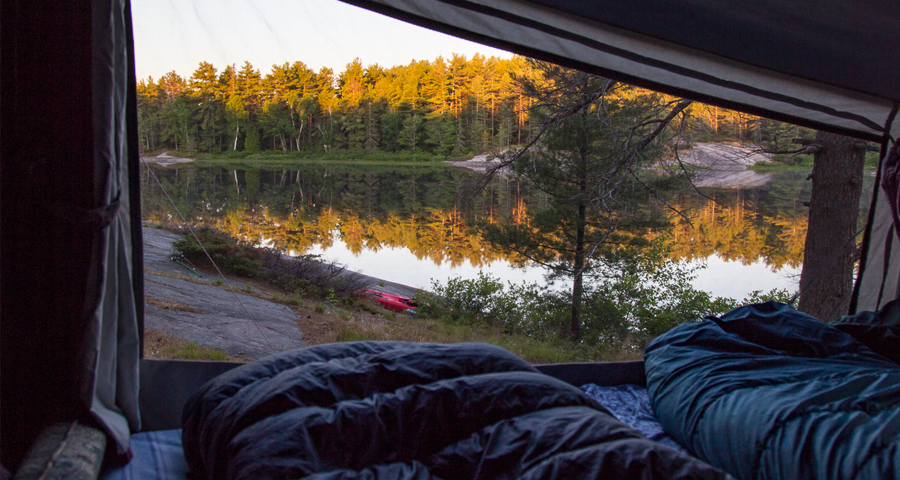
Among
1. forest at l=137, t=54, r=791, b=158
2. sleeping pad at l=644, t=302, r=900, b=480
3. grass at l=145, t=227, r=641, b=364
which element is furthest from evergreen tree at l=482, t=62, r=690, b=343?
sleeping pad at l=644, t=302, r=900, b=480

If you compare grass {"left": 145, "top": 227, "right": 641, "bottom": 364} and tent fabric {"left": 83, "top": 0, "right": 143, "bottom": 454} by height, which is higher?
tent fabric {"left": 83, "top": 0, "right": 143, "bottom": 454}

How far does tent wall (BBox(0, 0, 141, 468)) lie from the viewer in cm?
137

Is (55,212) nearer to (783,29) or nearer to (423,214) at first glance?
(783,29)

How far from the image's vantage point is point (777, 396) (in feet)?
4.75

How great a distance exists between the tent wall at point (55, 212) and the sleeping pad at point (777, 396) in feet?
5.55

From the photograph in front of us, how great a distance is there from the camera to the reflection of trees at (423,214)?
5.18 metres

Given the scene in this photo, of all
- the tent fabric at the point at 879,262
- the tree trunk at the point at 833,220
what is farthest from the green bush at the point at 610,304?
the tent fabric at the point at 879,262

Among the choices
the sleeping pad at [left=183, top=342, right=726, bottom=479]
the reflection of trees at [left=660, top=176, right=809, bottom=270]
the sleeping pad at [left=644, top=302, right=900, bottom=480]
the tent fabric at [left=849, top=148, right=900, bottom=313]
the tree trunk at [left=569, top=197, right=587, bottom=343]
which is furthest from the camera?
the reflection of trees at [left=660, top=176, right=809, bottom=270]

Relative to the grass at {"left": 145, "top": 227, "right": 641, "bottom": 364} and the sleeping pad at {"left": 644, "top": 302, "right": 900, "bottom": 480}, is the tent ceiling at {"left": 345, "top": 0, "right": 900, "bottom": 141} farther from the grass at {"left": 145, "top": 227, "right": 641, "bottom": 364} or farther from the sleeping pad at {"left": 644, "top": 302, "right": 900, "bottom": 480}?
the grass at {"left": 145, "top": 227, "right": 641, "bottom": 364}

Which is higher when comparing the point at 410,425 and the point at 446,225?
the point at 410,425

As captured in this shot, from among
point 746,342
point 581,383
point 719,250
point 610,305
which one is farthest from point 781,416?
point 719,250

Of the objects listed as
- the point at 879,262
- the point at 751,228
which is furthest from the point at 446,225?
the point at 879,262

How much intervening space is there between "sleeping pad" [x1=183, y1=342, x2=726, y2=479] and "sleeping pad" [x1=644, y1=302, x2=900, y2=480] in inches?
18.9

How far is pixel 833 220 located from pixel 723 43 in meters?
2.69
